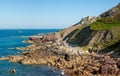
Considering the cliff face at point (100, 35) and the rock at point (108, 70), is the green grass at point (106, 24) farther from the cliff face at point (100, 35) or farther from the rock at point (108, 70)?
the rock at point (108, 70)

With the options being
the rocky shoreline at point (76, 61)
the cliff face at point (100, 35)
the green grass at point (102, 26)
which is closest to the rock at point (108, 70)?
the rocky shoreline at point (76, 61)

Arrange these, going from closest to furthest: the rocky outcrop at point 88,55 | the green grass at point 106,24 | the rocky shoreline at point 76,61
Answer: the rocky shoreline at point 76,61 → the rocky outcrop at point 88,55 → the green grass at point 106,24

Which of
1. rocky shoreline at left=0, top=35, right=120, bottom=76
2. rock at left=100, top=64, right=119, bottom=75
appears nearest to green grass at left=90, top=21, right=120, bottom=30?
rocky shoreline at left=0, top=35, right=120, bottom=76

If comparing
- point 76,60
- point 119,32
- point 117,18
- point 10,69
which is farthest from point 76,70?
point 117,18

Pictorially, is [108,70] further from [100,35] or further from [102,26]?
[102,26]

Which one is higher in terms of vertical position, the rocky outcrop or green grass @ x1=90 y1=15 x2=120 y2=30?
green grass @ x1=90 y1=15 x2=120 y2=30

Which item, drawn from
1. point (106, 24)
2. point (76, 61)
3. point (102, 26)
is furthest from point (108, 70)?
point (106, 24)

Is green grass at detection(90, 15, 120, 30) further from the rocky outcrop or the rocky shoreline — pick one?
the rocky shoreline

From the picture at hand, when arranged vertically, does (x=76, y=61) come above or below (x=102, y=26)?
below

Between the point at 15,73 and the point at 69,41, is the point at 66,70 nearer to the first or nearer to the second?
the point at 15,73

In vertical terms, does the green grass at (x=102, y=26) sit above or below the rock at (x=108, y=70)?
above

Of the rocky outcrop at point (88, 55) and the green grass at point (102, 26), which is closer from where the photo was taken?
the rocky outcrop at point (88, 55)

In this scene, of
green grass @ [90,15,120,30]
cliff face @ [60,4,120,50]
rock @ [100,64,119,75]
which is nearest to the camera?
rock @ [100,64,119,75]

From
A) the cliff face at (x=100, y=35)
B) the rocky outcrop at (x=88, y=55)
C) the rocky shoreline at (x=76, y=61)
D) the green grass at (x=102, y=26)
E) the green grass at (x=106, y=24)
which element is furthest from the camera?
the green grass at (x=106, y=24)
